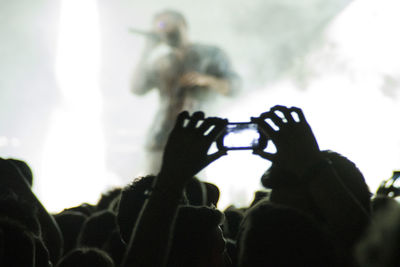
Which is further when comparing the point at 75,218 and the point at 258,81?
the point at 258,81

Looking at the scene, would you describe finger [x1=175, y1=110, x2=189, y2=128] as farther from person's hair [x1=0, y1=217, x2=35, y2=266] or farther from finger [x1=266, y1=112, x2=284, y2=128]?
person's hair [x1=0, y1=217, x2=35, y2=266]

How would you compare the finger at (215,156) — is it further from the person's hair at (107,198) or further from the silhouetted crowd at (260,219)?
the person's hair at (107,198)

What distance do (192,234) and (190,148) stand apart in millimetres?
305

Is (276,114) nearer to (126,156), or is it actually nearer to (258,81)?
(258,81)

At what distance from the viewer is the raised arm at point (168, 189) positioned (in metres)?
0.97

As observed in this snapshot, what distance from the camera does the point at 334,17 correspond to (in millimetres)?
6184

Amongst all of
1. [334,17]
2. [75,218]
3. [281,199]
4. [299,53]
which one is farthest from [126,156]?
[281,199]

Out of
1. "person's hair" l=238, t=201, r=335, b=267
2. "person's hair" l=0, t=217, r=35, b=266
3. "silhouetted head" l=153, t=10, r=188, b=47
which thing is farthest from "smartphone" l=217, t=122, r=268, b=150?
"silhouetted head" l=153, t=10, r=188, b=47

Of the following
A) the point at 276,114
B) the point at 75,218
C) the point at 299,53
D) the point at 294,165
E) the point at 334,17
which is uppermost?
the point at 334,17

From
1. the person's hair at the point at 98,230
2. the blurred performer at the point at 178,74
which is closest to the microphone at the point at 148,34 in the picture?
the blurred performer at the point at 178,74

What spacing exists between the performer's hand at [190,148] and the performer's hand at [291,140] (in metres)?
0.18

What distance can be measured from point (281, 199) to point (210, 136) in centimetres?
48

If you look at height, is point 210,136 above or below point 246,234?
above

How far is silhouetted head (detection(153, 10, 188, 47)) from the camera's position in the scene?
5.79 m
